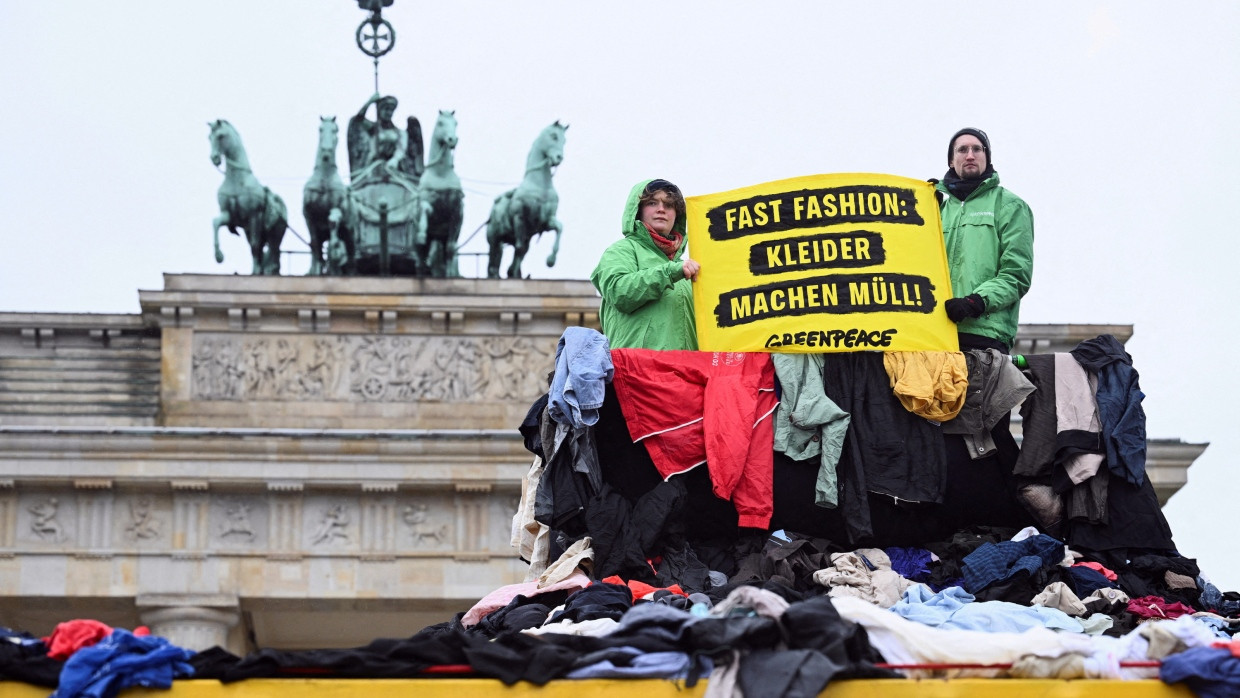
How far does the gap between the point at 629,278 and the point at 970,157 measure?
1.47 metres

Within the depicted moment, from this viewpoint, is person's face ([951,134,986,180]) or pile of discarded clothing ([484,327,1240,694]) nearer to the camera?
pile of discarded clothing ([484,327,1240,694])

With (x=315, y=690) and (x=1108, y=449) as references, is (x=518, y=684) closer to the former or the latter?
(x=315, y=690)

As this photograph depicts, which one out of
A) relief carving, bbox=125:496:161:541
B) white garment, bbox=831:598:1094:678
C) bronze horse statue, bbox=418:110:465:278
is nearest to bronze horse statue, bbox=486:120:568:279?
bronze horse statue, bbox=418:110:465:278

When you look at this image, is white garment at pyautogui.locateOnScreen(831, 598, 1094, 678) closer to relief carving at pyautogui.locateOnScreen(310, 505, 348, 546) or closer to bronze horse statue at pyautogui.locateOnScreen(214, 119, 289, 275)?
relief carving at pyautogui.locateOnScreen(310, 505, 348, 546)

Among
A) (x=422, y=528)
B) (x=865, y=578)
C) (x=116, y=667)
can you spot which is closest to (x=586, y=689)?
(x=116, y=667)

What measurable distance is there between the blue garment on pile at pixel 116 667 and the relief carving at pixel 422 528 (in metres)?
24.5

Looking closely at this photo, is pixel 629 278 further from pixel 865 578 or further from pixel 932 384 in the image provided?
pixel 865 578

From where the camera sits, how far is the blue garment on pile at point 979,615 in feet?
25.0

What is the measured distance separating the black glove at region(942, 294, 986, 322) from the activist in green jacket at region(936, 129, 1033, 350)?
0.11 meters

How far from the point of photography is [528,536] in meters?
9.39

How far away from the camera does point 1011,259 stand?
937 cm

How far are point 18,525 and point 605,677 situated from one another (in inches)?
994

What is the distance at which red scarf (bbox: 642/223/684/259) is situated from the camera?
9508 millimetres

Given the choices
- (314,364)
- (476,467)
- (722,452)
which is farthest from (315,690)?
(314,364)
